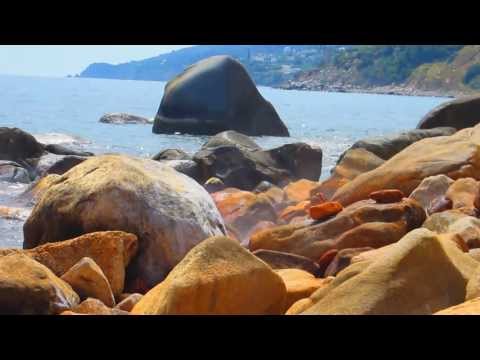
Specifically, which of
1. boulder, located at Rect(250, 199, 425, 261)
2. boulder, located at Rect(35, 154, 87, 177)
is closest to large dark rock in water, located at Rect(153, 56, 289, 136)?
boulder, located at Rect(35, 154, 87, 177)

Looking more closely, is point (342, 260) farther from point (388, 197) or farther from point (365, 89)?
point (365, 89)

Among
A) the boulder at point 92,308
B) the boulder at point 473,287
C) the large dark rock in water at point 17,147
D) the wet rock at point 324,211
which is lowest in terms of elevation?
the large dark rock in water at point 17,147

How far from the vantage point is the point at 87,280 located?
6.09 metres

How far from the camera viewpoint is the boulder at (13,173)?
60.8ft

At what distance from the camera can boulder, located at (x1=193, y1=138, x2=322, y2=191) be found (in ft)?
57.5

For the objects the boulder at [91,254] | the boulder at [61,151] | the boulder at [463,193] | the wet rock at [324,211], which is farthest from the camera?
the boulder at [61,151]

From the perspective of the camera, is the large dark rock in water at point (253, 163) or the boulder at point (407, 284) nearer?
the boulder at point (407, 284)

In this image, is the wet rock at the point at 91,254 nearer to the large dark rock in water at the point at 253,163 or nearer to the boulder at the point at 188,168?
the large dark rock in water at the point at 253,163

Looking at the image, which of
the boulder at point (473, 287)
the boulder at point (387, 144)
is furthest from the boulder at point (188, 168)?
the boulder at point (473, 287)

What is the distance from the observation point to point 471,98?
62.6 ft

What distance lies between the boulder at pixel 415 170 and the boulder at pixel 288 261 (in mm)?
2487
